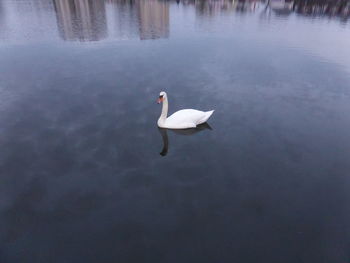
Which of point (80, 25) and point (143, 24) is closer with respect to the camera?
point (80, 25)

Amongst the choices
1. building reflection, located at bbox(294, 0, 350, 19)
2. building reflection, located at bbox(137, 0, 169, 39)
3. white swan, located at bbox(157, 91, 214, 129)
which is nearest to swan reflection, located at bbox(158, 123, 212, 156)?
white swan, located at bbox(157, 91, 214, 129)

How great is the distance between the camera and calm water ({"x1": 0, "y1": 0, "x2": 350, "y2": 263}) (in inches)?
332

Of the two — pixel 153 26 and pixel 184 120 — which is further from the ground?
pixel 153 26

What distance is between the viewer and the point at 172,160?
1205cm

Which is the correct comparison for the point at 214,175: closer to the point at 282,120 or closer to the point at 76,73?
the point at 282,120

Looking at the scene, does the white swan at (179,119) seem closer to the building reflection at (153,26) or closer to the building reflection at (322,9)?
the building reflection at (153,26)

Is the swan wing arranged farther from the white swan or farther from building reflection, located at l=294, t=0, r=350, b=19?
building reflection, located at l=294, t=0, r=350, b=19

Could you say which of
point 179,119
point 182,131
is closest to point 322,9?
point 182,131

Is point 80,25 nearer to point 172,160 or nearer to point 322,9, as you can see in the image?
point 172,160

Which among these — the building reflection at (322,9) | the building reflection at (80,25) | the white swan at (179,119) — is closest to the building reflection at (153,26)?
the building reflection at (80,25)

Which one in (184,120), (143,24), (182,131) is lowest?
(182,131)

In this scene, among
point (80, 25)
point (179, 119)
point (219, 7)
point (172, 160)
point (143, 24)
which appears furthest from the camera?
point (219, 7)

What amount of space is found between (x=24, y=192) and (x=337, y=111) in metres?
17.6

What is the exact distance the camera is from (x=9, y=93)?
17469 millimetres
